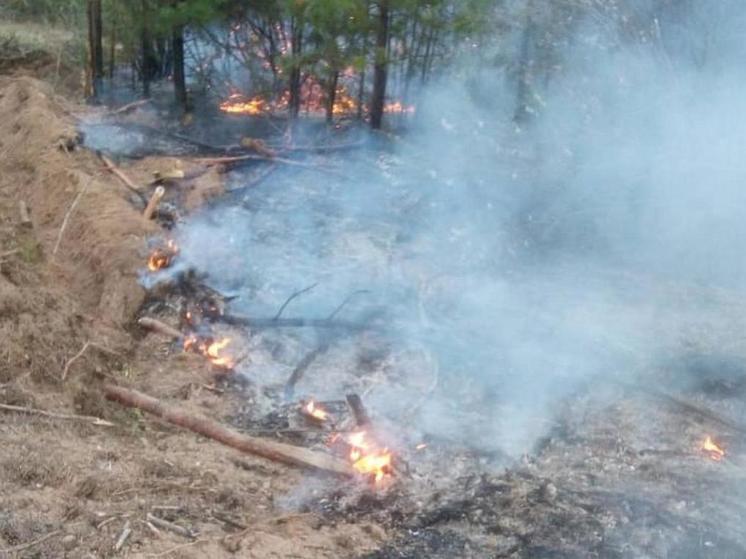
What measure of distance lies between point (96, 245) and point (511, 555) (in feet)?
19.6

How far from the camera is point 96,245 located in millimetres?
9070

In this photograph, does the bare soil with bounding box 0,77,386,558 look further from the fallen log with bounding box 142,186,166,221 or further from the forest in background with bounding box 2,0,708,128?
the forest in background with bounding box 2,0,708,128

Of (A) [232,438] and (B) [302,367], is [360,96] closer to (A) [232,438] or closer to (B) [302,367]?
(B) [302,367]

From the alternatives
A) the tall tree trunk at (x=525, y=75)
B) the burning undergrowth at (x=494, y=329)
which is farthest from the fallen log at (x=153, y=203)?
the tall tree trunk at (x=525, y=75)

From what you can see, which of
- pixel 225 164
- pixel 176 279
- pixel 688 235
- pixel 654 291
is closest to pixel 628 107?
pixel 688 235

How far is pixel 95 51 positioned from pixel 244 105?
10.8ft

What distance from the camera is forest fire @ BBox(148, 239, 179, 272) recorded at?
340 inches

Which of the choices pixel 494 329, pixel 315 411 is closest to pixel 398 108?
pixel 494 329

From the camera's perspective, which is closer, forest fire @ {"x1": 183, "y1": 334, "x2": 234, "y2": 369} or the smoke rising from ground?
the smoke rising from ground

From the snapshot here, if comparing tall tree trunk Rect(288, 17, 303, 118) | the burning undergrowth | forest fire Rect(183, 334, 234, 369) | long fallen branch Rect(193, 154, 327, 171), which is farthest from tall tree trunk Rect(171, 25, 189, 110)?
forest fire Rect(183, 334, 234, 369)

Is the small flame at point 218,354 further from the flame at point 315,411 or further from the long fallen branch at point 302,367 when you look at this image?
the flame at point 315,411

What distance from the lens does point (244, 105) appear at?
1495 centimetres

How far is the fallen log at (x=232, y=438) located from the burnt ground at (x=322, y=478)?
85 mm

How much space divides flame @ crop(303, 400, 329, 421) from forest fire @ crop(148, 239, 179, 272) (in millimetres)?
2818
